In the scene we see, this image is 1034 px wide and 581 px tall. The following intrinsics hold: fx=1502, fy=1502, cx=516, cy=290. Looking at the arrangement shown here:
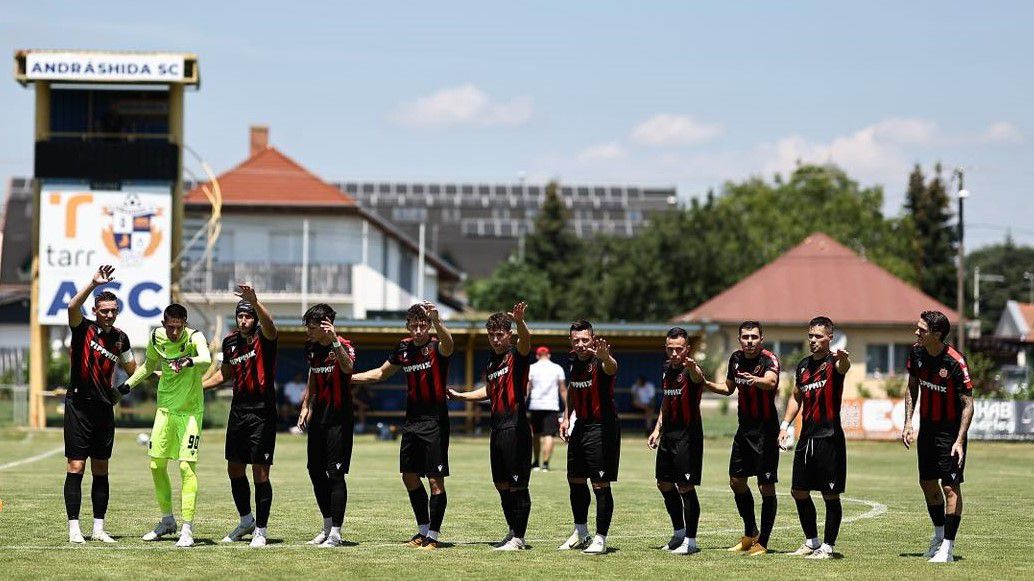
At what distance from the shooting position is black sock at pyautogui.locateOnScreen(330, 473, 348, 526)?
45.5 ft

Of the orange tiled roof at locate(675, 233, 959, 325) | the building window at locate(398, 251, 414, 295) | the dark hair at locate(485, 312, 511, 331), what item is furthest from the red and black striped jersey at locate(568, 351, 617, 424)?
the building window at locate(398, 251, 414, 295)

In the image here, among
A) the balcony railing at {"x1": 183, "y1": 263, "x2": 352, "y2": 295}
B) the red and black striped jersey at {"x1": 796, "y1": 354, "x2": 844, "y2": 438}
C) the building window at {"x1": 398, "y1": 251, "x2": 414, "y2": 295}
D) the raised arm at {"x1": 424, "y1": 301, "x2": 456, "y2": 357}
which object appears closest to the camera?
the raised arm at {"x1": 424, "y1": 301, "x2": 456, "y2": 357}

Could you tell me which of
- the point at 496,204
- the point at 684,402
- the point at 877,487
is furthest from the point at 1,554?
the point at 496,204

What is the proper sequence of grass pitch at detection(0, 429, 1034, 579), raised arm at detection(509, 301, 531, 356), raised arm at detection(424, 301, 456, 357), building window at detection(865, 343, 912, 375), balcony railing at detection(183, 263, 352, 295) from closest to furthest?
grass pitch at detection(0, 429, 1034, 579)
raised arm at detection(509, 301, 531, 356)
raised arm at detection(424, 301, 456, 357)
balcony railing at detection(183, 263, 352, 295)
building window at detection(865, 343, 912, 375)

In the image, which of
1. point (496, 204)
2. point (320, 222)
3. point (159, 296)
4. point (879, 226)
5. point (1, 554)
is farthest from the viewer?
point (496, 204)

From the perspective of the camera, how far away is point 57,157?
42.2 metres

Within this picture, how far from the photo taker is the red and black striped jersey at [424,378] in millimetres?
14023

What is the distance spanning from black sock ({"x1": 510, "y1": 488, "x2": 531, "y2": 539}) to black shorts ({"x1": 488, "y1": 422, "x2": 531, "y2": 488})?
0.28 feet

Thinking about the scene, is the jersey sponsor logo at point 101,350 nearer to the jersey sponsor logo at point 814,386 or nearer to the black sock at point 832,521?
the jersey sponsor logo at point 814,386

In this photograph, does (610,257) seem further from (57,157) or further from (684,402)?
(684,402)

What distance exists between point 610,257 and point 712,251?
6.16 m

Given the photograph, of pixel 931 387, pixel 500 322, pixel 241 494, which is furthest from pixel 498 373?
pixel 931 387

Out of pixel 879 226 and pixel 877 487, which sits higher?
Result: pixel 879 226

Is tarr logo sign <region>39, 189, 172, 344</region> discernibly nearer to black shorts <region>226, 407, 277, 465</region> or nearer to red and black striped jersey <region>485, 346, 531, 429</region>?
black shorts <region>226, 407, 277, 465</region>
